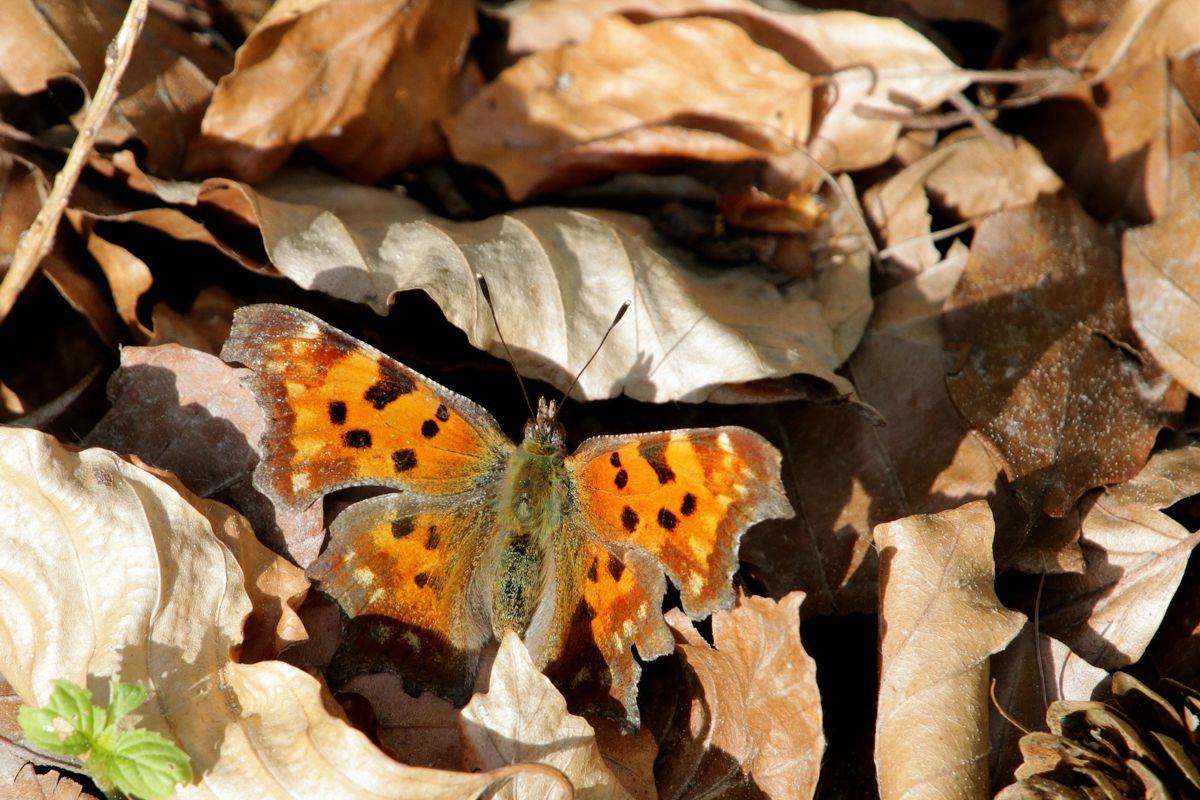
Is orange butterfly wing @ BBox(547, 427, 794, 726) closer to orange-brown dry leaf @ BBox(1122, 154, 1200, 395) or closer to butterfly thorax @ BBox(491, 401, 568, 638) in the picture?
butterfly thorax @ BBox(491, 401, 568, 638)

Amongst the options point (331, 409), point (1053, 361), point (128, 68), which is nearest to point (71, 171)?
point (128, 68)

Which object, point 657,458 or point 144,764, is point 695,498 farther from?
point 144,764

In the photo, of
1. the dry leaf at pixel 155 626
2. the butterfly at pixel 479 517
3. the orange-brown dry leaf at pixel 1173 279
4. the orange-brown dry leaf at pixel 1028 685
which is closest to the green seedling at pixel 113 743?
the dry leaf at pixel 155 626

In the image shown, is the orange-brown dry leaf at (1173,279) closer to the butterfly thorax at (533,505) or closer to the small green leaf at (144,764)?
the butterfly thorax at (533,505)

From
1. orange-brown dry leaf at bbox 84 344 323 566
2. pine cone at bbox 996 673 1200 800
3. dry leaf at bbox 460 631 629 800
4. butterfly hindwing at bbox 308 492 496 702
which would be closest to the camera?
pine cone at bbox 996 673 1200 800

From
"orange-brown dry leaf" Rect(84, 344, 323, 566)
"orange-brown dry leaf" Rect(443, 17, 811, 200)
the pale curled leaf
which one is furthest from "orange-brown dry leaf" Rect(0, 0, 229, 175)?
"orange-brown dry leaf" Rect(443, 17, 811, 200)

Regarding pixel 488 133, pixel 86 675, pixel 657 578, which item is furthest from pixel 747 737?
pixel 488 133

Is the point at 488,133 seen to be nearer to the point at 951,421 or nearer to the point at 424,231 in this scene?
the point at 424,231
